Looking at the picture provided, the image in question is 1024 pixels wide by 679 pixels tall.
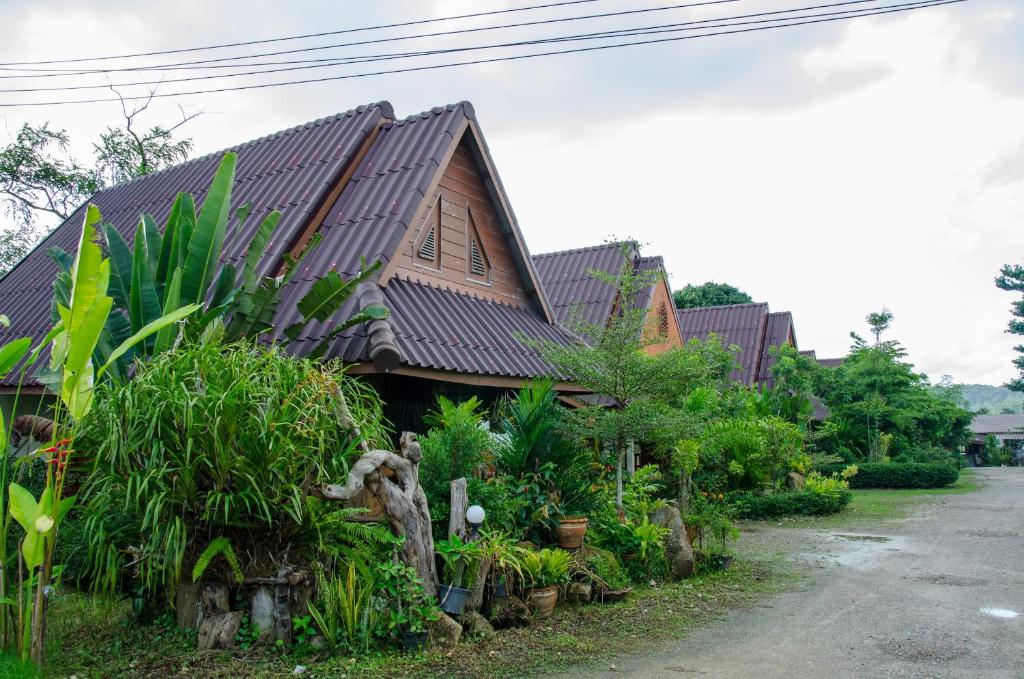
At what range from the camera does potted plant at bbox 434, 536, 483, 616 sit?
7.29 meters

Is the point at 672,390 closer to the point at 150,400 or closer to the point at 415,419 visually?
the point at 415,419

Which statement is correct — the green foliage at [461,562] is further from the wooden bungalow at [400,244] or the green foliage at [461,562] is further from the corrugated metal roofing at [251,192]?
the corrugated metal roofing at [251,192]

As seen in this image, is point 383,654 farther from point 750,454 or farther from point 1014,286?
point 1014,286

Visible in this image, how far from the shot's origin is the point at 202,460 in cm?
645

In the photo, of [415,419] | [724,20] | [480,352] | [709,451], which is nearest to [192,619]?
[415,419]

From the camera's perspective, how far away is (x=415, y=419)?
11.5 meters

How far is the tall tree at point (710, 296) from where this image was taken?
5069 cm

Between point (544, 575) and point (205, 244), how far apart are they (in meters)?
5.33

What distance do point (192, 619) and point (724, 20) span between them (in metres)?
11.0

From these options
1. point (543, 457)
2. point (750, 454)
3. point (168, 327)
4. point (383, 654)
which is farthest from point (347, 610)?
point (750, 454)

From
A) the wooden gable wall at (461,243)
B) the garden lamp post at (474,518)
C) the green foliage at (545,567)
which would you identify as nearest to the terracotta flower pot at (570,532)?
the green foliage at (545,567)

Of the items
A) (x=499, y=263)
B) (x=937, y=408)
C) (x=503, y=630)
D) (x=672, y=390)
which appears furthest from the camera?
(x=937, y=408)

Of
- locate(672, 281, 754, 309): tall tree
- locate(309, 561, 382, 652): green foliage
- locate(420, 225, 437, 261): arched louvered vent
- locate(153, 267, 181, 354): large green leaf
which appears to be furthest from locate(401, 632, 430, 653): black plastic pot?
locate(672, 281, 754, 309): tall tree

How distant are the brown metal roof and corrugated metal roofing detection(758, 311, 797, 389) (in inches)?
857
